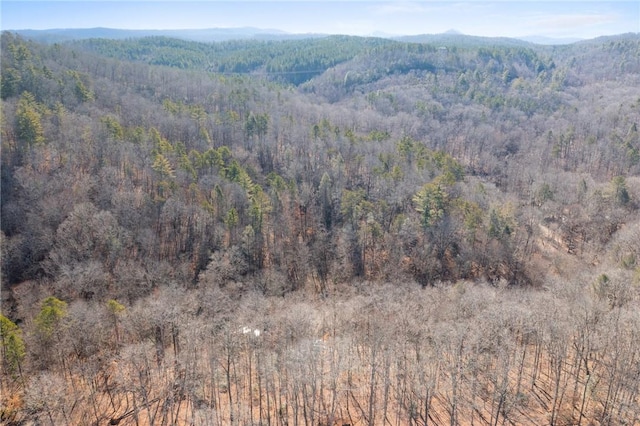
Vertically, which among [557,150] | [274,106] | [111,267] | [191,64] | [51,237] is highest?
[191,64]

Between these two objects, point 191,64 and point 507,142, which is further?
point 191,64

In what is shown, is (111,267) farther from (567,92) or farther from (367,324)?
(567,92)

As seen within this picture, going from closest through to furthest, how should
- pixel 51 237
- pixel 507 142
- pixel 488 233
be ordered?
pixel 51 237
pixel 488 233
pixel 507 142

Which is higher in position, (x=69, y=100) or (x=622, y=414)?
(x=69, y=100)

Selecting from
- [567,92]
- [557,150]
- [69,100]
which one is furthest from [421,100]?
[69,100]

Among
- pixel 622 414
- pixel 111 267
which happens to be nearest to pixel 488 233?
pixel 622 414

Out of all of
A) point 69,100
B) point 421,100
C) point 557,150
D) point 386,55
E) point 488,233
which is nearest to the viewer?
point 488,233
